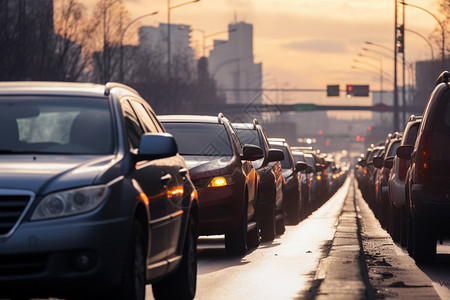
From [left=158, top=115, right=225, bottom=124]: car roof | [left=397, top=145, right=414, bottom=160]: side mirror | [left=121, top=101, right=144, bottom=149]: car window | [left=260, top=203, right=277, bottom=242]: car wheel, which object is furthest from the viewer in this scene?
[left=260, top=203, right=277, bottom=242]: car wheel

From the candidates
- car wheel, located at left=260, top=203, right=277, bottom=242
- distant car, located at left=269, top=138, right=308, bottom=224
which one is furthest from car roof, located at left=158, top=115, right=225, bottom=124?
distant car, located at left=269, top=138, right=308, bottom=224

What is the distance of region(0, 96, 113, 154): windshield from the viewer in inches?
320

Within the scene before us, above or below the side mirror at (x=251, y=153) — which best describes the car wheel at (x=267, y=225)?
below

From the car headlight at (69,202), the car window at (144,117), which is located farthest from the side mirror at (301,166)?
the car headlight at (69,202)

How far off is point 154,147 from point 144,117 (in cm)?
128

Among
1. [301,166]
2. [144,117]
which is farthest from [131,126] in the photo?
[301,166]

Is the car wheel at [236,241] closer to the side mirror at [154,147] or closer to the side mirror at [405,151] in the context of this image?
the side mirror at [405,151]

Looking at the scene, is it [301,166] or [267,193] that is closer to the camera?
[267,193]

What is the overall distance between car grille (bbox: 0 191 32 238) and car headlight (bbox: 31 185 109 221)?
0.09 meters

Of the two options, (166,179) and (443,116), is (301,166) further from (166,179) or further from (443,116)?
(166,179)

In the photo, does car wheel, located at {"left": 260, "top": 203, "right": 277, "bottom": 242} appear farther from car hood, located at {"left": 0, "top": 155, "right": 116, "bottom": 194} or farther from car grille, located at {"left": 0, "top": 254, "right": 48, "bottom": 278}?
car grille, located at {"left": 0, "top": 254, "right": 48, "bottom": 278}

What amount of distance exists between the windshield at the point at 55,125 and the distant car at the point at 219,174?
6.03 m

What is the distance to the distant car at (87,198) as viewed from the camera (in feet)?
23.4

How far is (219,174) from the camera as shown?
576 inches
